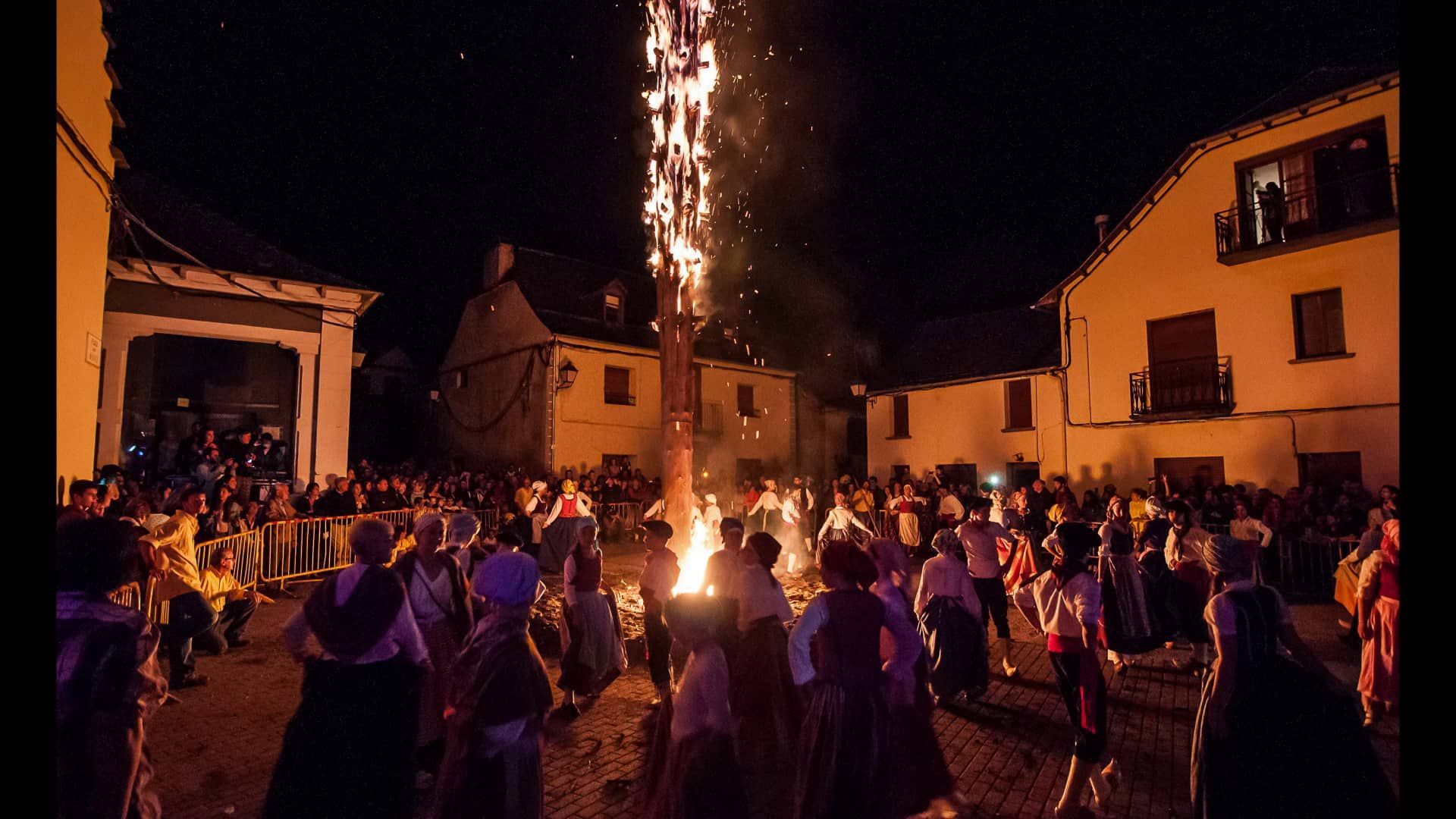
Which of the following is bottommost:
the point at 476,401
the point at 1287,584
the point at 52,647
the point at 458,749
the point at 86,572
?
the point at 1287,584

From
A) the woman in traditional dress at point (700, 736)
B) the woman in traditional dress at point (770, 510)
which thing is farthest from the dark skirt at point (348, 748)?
the woman in traditional dress at point (770, 510)

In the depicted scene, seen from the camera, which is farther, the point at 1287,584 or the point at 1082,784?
the point at 1287,584

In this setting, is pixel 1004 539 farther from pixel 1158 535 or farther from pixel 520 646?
pixel 520 646

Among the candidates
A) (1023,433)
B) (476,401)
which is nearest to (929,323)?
(1023,433)

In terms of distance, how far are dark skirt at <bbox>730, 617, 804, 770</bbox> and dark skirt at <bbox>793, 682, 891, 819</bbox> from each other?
1716 millimetres

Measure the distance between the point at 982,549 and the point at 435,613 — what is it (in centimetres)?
582

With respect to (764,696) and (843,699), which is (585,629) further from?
(843,699)

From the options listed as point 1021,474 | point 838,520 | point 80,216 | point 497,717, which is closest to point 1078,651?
point 497,717

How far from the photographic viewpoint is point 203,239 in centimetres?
1717

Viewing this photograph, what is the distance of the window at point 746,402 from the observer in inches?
1179

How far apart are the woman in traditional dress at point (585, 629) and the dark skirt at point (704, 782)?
9.84 ft

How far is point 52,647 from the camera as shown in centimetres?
260

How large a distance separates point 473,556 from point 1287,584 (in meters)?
14.3

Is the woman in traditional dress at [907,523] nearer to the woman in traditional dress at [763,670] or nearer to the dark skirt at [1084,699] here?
the woman in traditional dress at [763,670]
